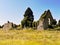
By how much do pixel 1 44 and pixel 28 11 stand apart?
49.8 meters

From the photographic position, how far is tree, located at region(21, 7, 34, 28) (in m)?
66.8

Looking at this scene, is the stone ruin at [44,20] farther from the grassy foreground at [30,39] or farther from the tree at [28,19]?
the grassy foreground at [30,39]

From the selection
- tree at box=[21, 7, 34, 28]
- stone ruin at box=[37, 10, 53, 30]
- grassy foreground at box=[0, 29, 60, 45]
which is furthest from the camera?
tree at box=[21, 7, 34, 28]

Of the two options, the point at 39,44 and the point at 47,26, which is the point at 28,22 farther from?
the point at 39,44

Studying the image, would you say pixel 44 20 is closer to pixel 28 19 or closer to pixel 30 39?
pixel 28 19

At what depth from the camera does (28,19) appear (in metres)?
69.3

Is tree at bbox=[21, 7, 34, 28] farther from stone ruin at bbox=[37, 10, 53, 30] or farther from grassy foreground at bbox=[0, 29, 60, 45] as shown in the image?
grassy foreground at bbox=[0, 29, 60, 45]

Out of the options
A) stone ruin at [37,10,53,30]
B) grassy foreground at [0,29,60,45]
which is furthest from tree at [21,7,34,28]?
grassy foreground at [0,29,60,45]

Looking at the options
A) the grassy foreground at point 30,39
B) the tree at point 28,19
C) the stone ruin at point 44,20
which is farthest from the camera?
the tree at point 28,19

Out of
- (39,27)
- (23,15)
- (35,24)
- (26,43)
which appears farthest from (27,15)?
(26,43)

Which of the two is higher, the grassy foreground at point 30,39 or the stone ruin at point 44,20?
the stone ruin at point 44,20

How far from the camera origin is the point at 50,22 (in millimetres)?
63656

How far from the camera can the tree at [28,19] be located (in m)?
66.8

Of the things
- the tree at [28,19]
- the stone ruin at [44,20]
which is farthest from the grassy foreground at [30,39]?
the tree at [28,19]
